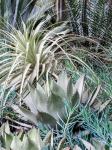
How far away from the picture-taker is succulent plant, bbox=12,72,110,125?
83.0 inches

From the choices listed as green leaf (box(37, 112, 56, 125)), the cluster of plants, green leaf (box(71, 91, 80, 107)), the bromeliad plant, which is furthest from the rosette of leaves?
the bromeliad plant

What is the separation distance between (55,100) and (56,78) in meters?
0.84

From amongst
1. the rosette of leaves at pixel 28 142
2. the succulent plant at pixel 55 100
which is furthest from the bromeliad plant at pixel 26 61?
the rosette of leaves at pixel 28 142

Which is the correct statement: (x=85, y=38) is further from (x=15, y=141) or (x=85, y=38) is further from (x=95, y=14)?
(x=15, y=141)

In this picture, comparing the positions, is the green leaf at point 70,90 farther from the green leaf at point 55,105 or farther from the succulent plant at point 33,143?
the succulent plant at point 33,143

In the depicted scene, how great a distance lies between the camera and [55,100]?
211 cm

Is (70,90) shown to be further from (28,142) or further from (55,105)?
(28,142)

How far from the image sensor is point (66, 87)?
2.29 m

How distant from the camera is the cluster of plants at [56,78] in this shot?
1886mm

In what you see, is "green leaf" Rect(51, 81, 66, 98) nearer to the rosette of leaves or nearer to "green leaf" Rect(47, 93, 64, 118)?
"green leaf" Rect(47, 93, 64, 118)

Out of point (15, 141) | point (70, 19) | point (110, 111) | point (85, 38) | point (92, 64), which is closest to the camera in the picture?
A: point (15, 141)

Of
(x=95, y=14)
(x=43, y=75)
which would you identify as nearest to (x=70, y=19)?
(x=95, y=14)

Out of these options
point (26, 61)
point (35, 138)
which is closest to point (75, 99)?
point (35, 138)

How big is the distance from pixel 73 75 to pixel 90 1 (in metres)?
1.44
